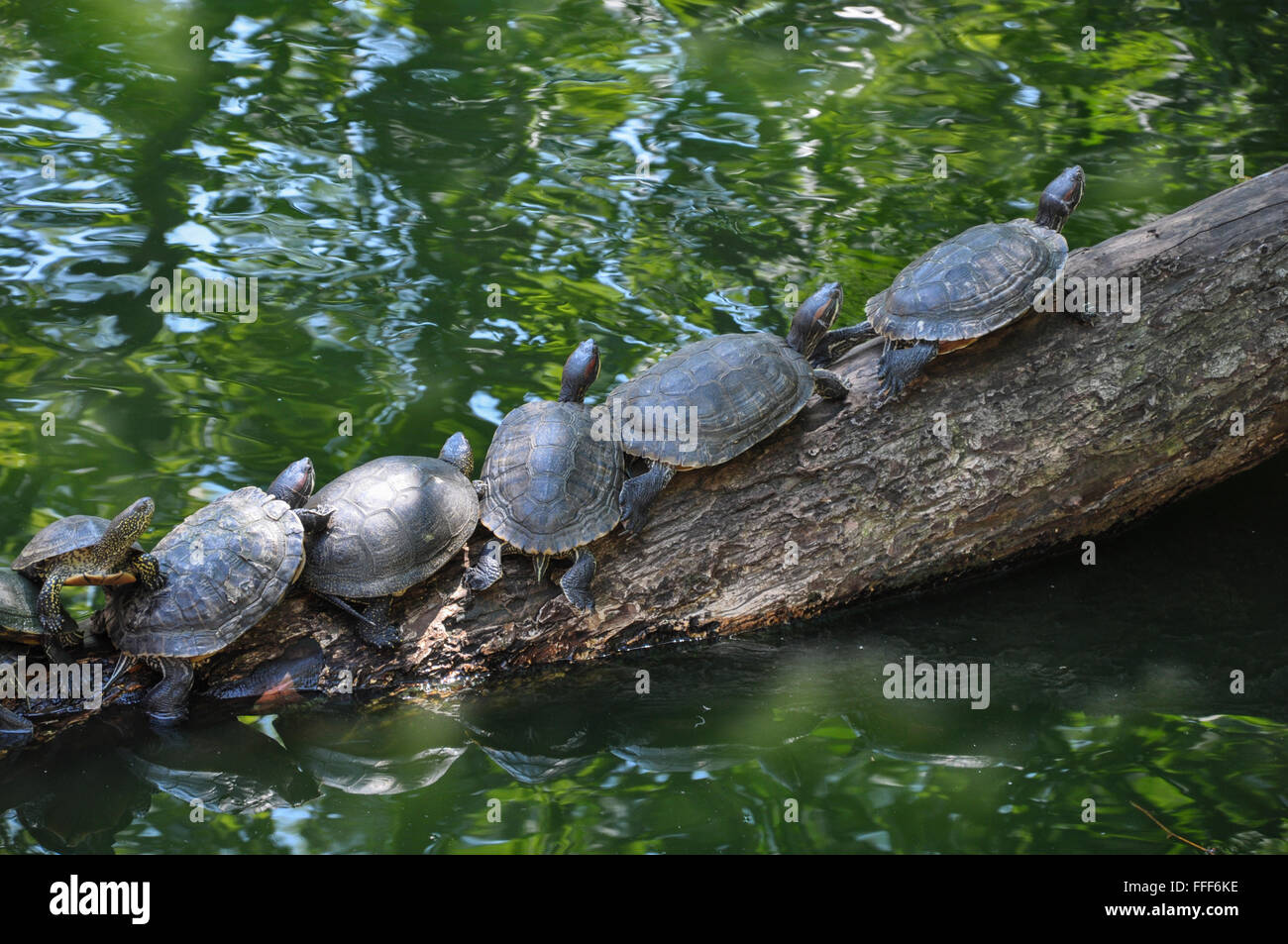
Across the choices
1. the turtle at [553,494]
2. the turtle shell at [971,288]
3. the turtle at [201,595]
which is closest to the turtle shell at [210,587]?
the turtle at [201,595]

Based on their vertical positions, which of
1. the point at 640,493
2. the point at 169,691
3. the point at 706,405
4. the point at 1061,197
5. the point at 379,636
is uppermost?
the point at 1061,197

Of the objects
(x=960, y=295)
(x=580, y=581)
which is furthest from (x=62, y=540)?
(x=960, y=295)

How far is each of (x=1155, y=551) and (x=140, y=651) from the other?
4786 mm

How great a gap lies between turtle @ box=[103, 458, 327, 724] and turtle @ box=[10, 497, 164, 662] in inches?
5.2

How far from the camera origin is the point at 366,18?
10867 millimetres

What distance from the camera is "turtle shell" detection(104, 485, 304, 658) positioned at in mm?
4410

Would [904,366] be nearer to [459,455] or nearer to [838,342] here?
[838,342]

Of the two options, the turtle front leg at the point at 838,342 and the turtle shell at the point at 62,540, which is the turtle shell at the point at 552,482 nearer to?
the turtle front leg at the point at 838,342

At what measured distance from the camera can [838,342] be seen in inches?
221

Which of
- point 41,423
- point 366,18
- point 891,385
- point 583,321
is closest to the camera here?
point 891,385

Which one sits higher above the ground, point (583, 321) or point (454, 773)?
point (583, 321)

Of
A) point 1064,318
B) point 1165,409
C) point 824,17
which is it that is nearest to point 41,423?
point 1064,318

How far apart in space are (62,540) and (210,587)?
57 cm

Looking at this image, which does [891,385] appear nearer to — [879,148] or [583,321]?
[583,321]
